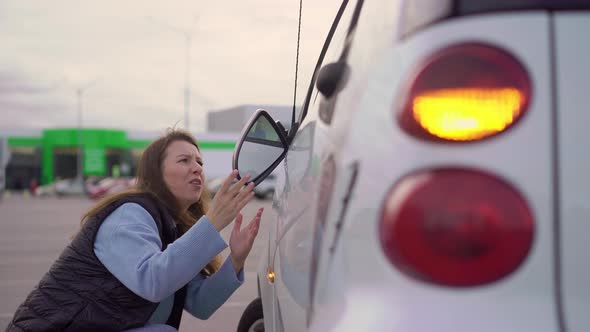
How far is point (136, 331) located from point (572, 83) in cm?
200

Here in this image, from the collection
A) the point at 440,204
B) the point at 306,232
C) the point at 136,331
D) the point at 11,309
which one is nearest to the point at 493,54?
the point at 440,204

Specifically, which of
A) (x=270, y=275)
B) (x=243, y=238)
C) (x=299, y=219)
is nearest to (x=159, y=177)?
(x=243, y=238)

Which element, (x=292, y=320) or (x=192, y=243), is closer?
(x=292, y=320)

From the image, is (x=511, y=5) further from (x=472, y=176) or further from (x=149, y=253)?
(x=149, y=253)

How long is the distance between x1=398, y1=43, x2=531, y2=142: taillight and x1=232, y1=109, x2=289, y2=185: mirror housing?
1.27m

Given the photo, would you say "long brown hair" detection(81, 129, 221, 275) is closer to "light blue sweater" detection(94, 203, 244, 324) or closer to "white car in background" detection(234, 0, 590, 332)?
"light blue sweater" detection(94, 203, 244, 324)

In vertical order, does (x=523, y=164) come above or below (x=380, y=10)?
below

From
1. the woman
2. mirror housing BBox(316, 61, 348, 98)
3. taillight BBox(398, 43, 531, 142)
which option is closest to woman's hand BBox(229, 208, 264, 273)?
the woman

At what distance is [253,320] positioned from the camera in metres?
3.54

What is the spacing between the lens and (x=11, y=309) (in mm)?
5836

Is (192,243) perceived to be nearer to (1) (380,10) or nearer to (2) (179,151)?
(2) (179,151)

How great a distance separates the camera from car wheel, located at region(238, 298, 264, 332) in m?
3.48

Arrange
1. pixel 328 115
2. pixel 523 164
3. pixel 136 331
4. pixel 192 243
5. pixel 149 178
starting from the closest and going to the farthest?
pixel 523 164
pixel 328 115
pixel 192 243
pixel 136 331
pixel 149 178

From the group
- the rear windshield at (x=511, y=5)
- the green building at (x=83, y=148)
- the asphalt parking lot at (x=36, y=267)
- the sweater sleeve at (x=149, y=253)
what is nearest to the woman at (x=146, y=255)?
the sweater sleeve at (x=149, y=253)
